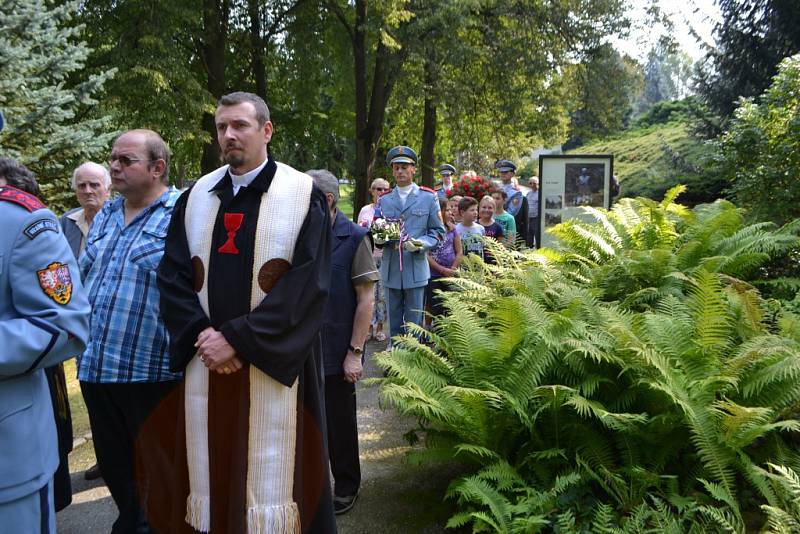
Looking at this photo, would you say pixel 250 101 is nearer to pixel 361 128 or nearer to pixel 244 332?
pixel 244 332

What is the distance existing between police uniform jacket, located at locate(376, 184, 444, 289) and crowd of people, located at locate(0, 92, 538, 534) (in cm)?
282

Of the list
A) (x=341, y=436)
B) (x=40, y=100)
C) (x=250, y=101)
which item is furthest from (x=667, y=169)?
(x=250, y=101)

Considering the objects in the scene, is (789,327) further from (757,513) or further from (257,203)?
(257,203)

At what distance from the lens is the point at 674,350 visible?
165 inches

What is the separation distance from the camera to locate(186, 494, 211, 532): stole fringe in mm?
2973

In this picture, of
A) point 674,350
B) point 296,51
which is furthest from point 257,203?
point 296,51

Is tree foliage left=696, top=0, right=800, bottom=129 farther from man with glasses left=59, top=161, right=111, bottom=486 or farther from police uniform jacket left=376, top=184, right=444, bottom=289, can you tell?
man with glasses left=59, top=161, right=111, bottom=486

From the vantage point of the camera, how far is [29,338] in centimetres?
223

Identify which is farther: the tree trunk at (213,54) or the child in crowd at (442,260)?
the tree trunk at (213,54)

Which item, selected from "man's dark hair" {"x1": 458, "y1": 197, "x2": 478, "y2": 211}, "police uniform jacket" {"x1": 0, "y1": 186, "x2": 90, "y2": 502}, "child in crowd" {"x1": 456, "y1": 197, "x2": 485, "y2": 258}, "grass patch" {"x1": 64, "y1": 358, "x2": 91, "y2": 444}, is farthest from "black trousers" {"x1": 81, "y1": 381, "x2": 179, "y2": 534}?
"man's dark hair" {"x1": 458, "y1": 197, "x2": 478, "y2": 211}

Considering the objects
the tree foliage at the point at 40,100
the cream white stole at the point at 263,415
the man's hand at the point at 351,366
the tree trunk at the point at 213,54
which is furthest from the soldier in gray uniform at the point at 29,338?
the tree trunk at the point at 213,54

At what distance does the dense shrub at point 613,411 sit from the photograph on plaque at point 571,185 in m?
5.35

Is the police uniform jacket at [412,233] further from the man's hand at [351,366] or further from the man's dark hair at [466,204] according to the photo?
the man's hand at [351,366]

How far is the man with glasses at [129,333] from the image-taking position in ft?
11.7
